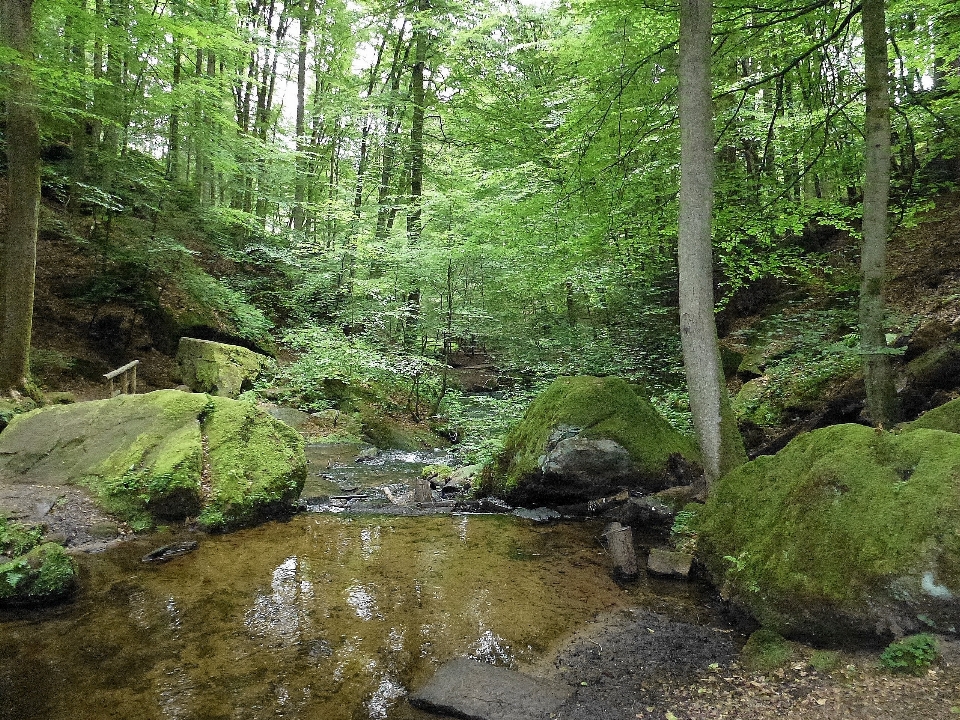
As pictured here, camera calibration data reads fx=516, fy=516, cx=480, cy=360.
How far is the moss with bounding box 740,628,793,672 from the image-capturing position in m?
3.46

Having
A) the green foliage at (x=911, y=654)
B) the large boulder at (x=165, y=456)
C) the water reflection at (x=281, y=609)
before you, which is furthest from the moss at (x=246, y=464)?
the green foliage at (x=911, y=654)

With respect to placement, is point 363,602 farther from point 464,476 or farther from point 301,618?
point 464,476

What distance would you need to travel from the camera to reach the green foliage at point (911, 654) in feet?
9.77

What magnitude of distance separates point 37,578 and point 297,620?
233cm

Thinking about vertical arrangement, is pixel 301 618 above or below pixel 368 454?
below

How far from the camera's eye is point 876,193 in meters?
6.09

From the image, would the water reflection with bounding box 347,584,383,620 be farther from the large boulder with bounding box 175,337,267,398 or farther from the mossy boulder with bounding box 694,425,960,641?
the large boulder with bounding box 175,337,267,398

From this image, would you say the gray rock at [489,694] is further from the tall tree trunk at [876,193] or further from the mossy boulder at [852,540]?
the tall tree trunk at [876,193]

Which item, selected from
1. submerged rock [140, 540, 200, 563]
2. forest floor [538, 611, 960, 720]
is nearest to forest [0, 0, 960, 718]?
forest floor [538, 611, 960, 720]

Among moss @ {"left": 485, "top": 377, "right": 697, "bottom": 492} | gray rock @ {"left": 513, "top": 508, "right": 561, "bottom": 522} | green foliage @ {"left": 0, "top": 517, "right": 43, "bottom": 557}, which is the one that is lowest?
gray rock @ {"left": 513, "top": 508, "right": 561, "bottom": 522}

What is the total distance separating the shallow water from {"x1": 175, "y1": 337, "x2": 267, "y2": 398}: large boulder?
742cm

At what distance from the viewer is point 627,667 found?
370 cm

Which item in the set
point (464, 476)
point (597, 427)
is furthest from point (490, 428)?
point (597, 427)

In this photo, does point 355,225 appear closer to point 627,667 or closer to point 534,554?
point 534,554
